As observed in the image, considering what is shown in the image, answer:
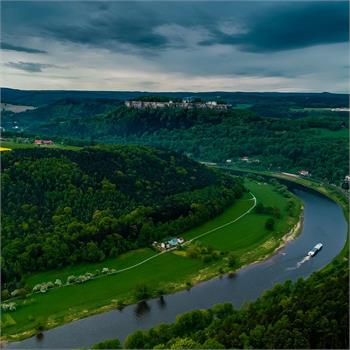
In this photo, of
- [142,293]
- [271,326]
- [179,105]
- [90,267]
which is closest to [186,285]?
[142,293]

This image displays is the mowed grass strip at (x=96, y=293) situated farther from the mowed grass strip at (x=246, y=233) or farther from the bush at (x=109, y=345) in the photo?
the bush at (x=109, y=345)

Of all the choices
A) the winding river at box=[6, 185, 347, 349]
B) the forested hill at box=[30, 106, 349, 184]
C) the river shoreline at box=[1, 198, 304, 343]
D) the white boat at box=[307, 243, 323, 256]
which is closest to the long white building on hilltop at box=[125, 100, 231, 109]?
the forested hill at box=[30, 106, 349, 184]

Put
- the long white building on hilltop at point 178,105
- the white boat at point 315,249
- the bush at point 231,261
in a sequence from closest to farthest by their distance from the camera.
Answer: the bush at point 231,261 → the white boat at point 315,249 → the long white building on hilltop at point 178,105

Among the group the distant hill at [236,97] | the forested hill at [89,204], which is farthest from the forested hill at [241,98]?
the forested hill at [89,204]

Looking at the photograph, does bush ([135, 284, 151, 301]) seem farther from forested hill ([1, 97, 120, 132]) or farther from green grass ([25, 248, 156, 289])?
forested hill ([1, 97, 120, 132])

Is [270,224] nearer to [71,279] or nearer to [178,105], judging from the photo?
[71,279]
